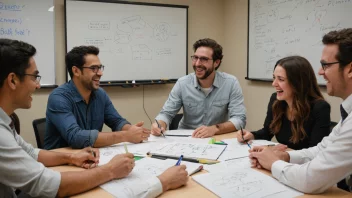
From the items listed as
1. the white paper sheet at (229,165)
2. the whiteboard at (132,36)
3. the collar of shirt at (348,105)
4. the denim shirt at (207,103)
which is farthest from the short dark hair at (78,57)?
the collar of shirt at (348,105)

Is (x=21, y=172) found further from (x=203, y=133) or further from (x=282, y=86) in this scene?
(x=282, y=86)

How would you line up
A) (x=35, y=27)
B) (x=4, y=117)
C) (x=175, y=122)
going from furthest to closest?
(x=35, y=27) → (x=175, y=122) → (x=4, y=117)

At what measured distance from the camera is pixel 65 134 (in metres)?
1.84

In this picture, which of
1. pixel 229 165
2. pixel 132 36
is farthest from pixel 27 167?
pixel 132 36

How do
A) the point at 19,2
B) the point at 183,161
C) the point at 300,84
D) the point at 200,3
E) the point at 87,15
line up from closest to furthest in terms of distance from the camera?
1. the point at 183,161
2. the point at 300,84
3. the point at 19,2
4. the point at 87,15
5. the point at 200,3

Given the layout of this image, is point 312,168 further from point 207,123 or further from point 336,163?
point 207,123

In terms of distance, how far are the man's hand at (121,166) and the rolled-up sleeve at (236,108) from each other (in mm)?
1257

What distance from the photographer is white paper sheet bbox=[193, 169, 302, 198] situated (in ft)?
3.73

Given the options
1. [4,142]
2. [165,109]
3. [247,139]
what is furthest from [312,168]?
[165,109]

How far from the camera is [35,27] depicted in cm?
314

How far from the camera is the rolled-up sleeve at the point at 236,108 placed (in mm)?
2425

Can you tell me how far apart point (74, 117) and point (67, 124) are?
10 centimetres

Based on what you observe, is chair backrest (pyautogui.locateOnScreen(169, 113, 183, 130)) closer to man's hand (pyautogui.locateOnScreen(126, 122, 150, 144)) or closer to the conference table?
man's hand (pyautogui.locateOnScreen(126, 122, 150, 144))

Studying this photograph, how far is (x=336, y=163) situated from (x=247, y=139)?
84 cm
